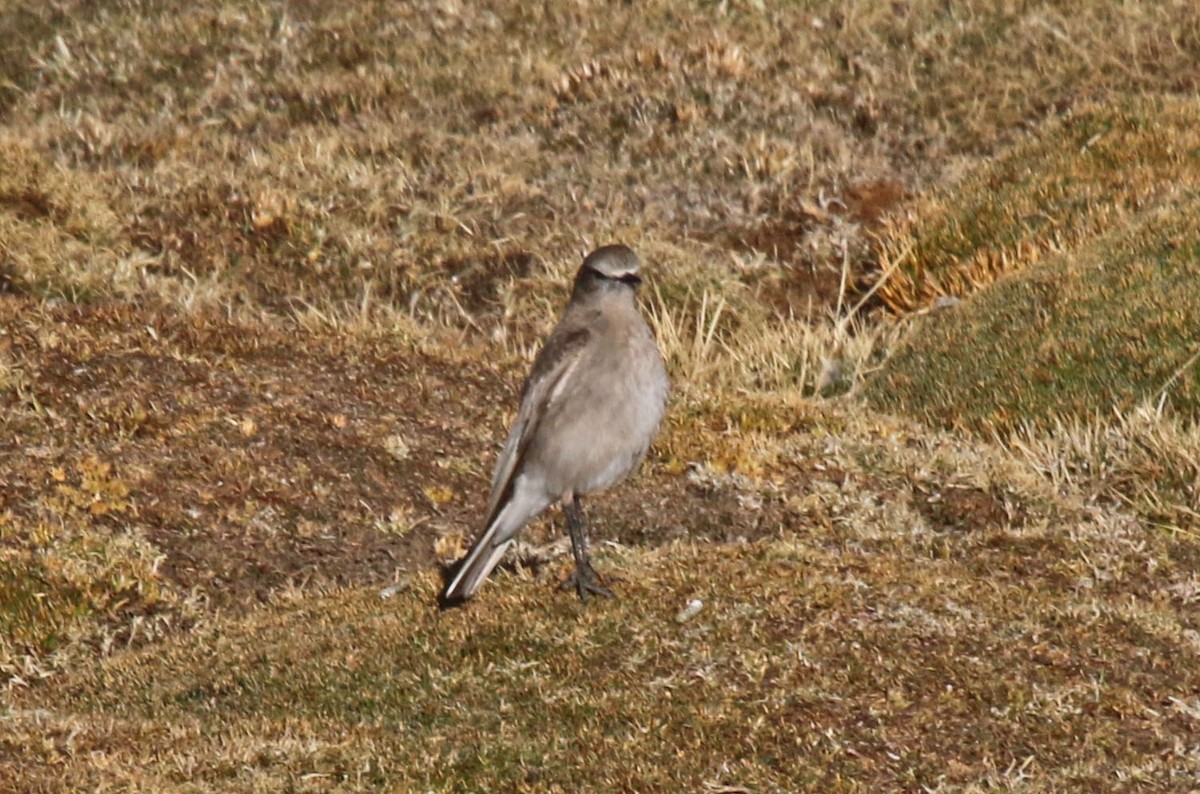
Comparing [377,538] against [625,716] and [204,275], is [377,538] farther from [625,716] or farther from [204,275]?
[204,275]

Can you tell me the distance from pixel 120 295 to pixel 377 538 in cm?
553

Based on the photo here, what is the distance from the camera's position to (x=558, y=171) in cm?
1942

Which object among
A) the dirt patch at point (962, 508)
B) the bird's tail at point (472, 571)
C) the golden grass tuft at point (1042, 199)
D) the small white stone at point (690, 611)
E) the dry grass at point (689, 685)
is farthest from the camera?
the golden grass tuft at point (1042, 199)

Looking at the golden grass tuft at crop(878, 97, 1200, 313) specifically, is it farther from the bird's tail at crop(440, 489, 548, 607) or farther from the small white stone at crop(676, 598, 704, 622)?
the small white stone at crop(676, 598, 704, 622)

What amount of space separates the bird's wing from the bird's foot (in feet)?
1.88

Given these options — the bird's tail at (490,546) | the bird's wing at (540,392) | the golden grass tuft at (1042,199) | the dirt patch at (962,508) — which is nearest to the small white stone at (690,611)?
the bird's tail at (490,546)

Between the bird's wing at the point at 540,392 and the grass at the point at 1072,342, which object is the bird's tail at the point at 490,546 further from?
the grass at the point at 1072,342

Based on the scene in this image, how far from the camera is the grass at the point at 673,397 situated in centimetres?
799

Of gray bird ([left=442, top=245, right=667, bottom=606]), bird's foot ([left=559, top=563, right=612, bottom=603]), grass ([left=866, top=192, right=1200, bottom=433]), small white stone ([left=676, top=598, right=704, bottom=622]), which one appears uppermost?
gray bird ([left=442, top=245, right=667, bottom=606])

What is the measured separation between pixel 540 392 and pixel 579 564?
3.24 ft

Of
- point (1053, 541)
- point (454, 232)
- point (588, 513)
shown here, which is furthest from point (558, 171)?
point (1053, 541)

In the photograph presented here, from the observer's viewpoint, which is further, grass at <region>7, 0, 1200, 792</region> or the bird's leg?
the bird's leg

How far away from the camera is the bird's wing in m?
9.55

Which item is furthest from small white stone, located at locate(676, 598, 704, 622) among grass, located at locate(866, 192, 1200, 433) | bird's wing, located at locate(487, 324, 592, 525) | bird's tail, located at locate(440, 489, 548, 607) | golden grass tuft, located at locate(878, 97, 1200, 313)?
golden grass tuft, located at locate(878, 97, 1200, 313)
